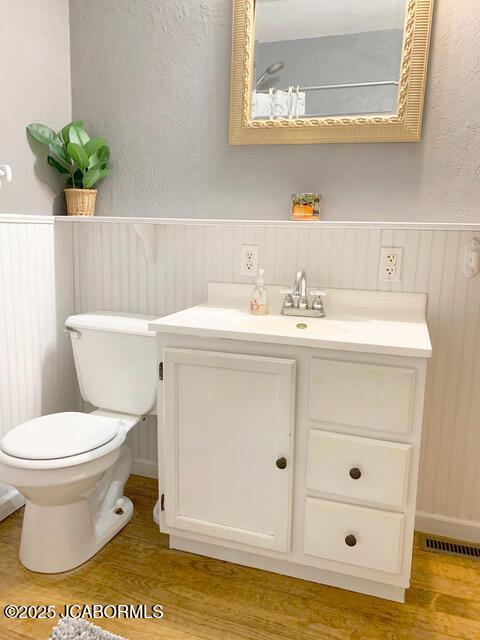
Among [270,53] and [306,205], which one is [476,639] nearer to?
[306,205]

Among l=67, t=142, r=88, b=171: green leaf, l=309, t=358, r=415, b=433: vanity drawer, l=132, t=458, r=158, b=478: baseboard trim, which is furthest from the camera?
l=132, t=458, r=158, b=478: baseboard trim

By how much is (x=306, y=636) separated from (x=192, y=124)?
1779 mm

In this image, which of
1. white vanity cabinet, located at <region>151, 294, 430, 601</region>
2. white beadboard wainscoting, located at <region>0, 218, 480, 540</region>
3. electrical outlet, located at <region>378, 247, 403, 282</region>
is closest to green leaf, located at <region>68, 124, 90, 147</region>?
white beadboard wainscoting, located at <region>0, 218, 480, 540</region>

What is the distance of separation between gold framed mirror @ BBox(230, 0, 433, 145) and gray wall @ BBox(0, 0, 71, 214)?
2.46ft

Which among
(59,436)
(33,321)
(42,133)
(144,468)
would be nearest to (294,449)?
(59,436)

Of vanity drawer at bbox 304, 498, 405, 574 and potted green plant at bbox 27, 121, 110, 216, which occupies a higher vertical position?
potted green plant at bbox 27, 121, 110, 216

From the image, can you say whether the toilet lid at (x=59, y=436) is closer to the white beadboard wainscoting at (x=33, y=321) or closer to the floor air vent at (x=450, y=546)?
the white beadboard wainscoting at (x=33, y=321)

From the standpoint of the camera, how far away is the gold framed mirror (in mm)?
1636

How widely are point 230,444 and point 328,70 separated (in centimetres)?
131

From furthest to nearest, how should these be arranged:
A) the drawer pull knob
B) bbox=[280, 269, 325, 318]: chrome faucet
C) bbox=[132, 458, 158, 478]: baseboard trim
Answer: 1. bbox=[132, 458, 158, 478]: baseboard trim
2. bbox=[280, 269, 325, 318]: chrome faucet
3. the drawer pull knob

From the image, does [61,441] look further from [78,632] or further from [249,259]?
[249,259]

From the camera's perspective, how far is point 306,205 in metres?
1.77

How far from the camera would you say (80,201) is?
2010mm

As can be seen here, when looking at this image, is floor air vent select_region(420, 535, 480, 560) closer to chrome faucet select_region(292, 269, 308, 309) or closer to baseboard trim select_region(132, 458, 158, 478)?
chrome faucet select_region(292, 269, 308, 309)
